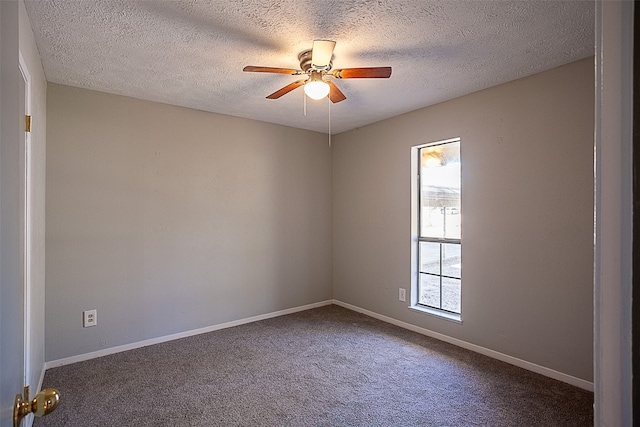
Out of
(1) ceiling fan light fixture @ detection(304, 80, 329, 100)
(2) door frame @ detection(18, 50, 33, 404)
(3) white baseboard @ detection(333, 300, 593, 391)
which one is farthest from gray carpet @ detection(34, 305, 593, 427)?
(1) ceiling fan light fixture @ detection(304, 80, 329, 100)

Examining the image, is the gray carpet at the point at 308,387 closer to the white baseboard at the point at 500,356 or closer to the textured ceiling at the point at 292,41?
the white baseboard at the point at 500,356

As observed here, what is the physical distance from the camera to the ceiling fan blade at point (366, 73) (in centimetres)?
213

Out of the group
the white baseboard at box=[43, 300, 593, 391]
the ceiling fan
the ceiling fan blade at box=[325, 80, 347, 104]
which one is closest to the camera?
the ceiling fan

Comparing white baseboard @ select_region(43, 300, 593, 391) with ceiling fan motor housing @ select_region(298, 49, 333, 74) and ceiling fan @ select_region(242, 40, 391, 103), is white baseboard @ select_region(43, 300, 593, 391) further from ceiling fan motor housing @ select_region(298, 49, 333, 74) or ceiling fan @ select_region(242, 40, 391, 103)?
ceiling fan motor housing @ select_region(298, 49, 333, 74)

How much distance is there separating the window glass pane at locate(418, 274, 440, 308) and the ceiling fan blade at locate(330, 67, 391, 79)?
2.35 meters

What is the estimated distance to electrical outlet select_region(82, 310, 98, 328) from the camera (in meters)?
3.05

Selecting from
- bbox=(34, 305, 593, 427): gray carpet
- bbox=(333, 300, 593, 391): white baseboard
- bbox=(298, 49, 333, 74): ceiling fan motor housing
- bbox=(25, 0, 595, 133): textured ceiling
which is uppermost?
bbox=(25, 0, 595, 133): textured ceiling

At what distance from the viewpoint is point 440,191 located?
3.64 m

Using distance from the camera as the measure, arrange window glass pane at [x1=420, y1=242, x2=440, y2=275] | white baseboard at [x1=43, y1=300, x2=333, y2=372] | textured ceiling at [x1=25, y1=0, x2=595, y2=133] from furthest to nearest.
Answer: window glass pane at [x1=420, y1=242, x2=440, y2=275] < white baseboard at [x1=43, y1=300, x2=333, y2=372] < textured ceiling at [x1=25, y1=0, x2=595, y2=133]

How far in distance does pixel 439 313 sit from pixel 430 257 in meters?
0.59

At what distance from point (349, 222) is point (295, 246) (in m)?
0.80

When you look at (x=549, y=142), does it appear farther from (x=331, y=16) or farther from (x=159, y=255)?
(x=159, y=255)

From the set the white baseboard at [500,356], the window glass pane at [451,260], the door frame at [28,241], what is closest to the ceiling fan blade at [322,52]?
the door frame at [28,241]

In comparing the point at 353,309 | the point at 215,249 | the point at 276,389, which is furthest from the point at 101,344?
the point at 353,309
